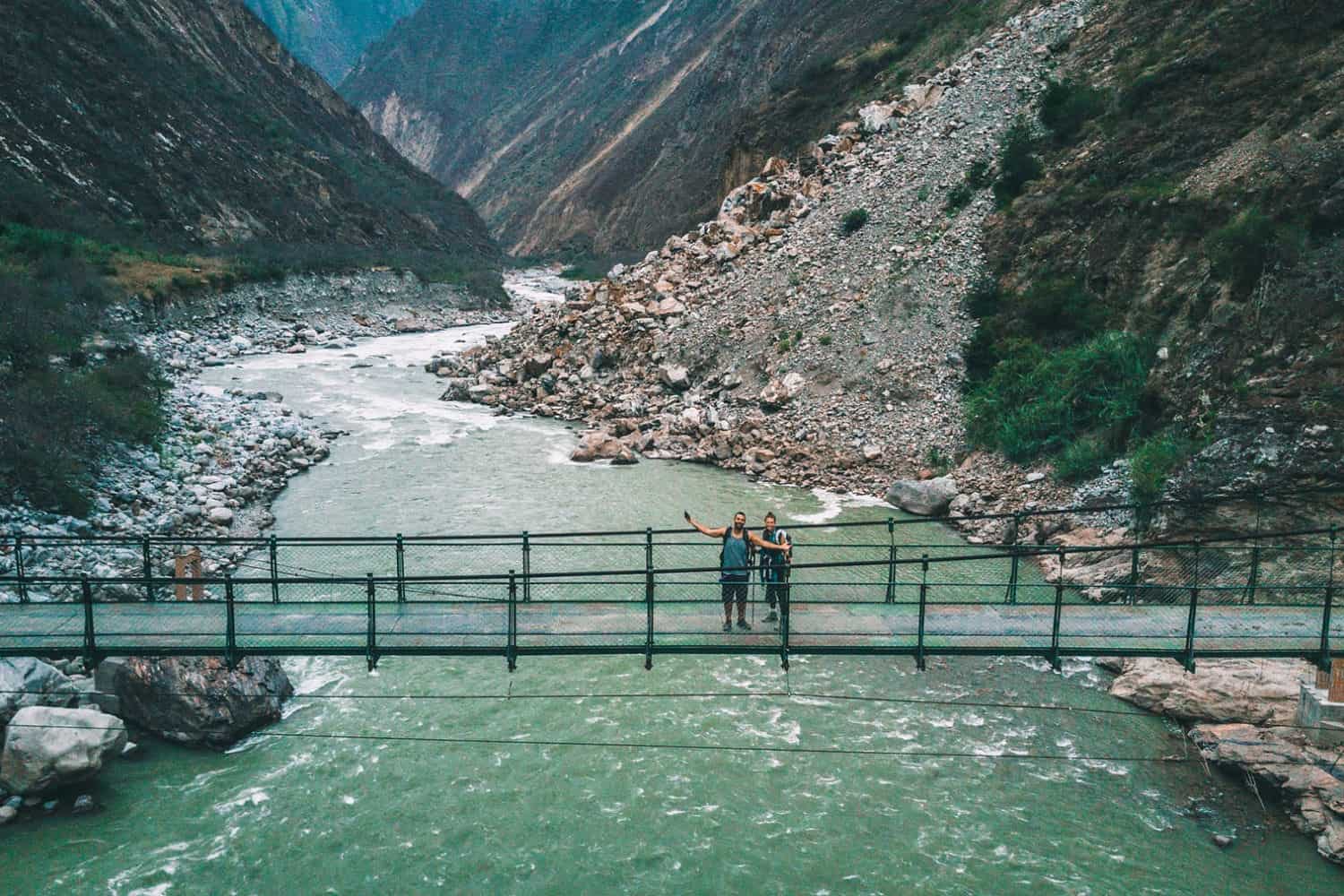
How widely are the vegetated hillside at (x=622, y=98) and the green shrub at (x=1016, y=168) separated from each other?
44.5 ft

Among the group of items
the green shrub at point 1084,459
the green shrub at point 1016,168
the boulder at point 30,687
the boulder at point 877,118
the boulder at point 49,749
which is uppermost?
the boulder at point 877,118

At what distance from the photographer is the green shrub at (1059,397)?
1680 centimetres

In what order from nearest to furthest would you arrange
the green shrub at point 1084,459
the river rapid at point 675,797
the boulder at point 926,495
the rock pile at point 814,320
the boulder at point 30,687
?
the river rapid at point 675,797 → the boulder at point 30,687 → the green shrub at point 1084,459 → the boulder at point 926,495 → the rock pile at point 814,320

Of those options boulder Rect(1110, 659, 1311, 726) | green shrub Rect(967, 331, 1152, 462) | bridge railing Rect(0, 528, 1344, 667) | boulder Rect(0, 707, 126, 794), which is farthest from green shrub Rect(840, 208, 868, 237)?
boulder Rect(0, 707, 126, 794)

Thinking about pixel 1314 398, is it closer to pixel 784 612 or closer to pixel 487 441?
pixel 784 612

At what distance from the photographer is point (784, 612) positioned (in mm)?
8383

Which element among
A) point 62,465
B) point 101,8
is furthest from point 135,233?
point 62,465

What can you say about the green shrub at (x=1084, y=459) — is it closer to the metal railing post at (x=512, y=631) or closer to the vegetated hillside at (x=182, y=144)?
the metal railing post at (x=512, y=631)

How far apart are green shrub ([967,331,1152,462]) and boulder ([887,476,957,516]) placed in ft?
5.95

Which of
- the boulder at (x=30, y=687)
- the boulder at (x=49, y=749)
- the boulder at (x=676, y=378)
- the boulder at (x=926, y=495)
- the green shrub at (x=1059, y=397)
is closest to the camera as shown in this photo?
→ the boulder at (x=49, y=749)

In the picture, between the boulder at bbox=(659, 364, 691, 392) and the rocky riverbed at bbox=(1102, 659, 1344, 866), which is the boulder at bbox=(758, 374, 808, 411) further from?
the rocky riverbed at bbox=(1102, 659, 1344, 866)

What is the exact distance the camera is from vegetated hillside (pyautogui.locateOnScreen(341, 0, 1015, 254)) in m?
47.8

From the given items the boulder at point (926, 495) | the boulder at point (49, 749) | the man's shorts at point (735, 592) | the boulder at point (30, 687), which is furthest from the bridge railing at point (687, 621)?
the boulder at point (926, 495)

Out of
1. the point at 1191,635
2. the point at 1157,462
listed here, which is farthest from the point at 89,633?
the point at 1157,462
